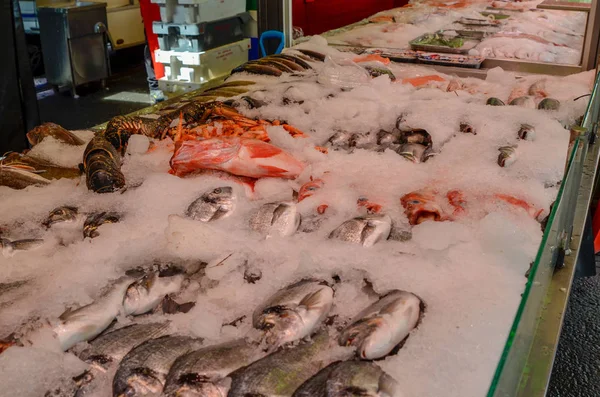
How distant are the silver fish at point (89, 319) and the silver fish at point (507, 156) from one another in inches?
62.3

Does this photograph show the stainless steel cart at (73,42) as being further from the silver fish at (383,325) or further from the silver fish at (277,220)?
the silver fish at (383,325)

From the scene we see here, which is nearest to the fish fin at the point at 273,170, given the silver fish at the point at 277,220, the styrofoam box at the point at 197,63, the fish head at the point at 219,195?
the fish head at the point at 219,195

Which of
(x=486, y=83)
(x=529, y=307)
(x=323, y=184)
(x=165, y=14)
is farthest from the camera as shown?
(x=165, y=14)

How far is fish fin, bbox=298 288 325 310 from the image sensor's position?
1.45 m

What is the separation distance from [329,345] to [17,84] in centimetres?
444

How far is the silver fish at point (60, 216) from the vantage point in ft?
6.64

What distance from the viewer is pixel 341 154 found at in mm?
2588

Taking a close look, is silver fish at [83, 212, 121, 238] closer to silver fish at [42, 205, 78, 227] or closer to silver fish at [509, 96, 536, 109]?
silver fish at [42, 205, 78, 227]

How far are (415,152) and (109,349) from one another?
161 cm

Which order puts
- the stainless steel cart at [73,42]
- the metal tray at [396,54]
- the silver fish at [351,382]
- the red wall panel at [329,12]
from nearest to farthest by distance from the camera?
the silver fish at [351,382]
the metal tray at [396,54]
the red wall panel at [329,12]
the stainless steel cart at [73,42]

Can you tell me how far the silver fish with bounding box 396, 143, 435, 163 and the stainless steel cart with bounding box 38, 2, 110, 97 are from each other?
693 cm

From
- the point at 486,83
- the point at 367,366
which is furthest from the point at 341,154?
the point at 486,83

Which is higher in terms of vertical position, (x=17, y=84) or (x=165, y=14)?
(x=165, y=14)

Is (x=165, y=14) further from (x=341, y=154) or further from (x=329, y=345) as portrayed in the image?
(x=329, y=345)
